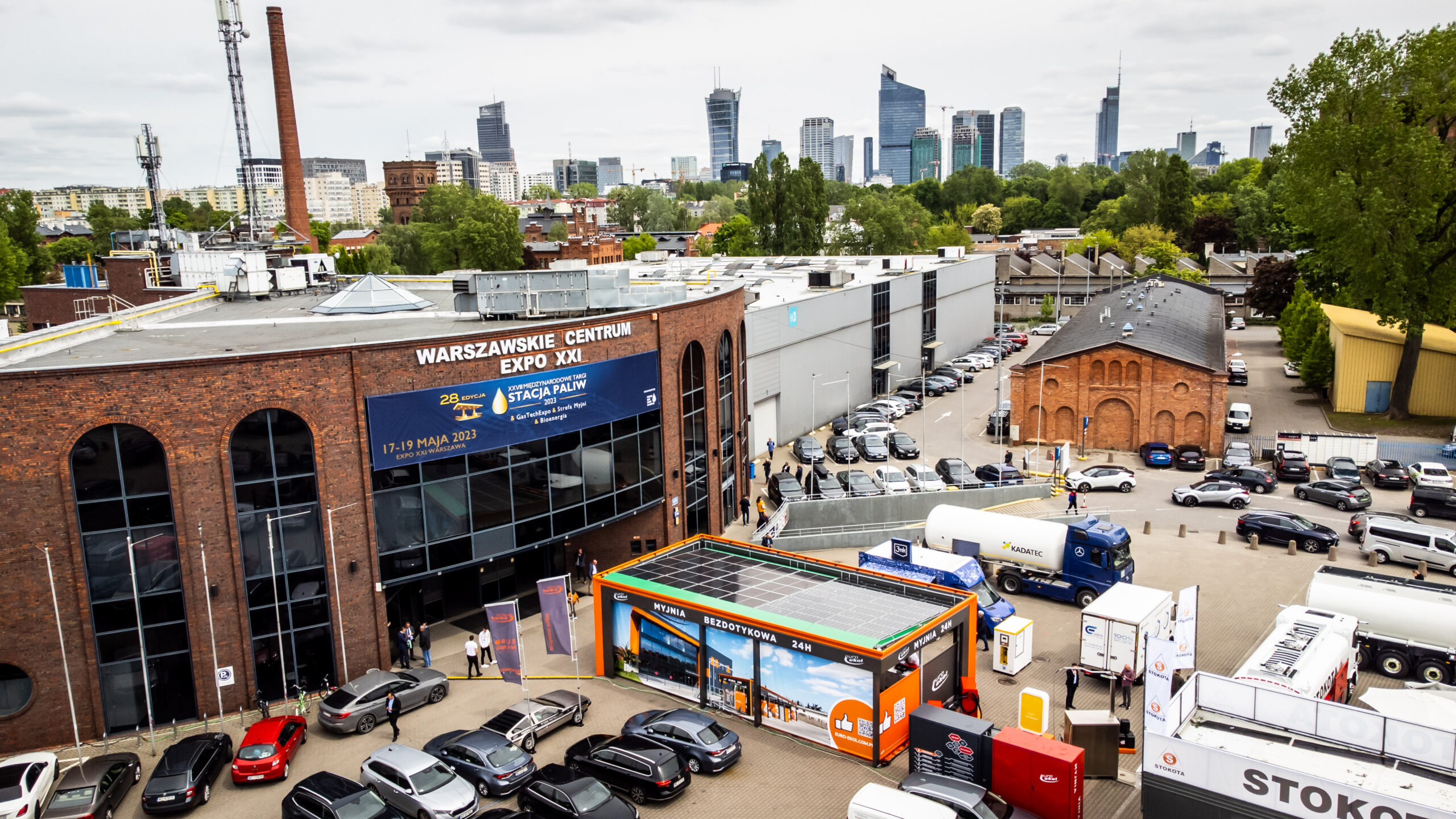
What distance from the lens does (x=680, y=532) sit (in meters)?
33.1

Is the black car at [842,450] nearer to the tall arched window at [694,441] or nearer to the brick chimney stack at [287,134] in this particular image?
the tall arched window at [694,441]

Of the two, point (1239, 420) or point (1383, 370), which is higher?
point (1383, 370)

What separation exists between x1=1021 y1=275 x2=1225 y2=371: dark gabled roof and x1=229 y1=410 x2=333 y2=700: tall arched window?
3793 cm

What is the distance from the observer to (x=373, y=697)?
901 inches

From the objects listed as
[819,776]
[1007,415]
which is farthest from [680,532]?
[1007,415]

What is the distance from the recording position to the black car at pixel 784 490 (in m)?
40.1

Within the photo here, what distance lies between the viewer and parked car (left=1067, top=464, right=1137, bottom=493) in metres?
42.1

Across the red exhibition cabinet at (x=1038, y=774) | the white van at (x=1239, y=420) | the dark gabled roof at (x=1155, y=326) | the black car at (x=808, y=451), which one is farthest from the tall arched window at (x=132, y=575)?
the white van at (x=1239, y=420)

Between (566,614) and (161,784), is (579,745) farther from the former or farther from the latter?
(161,784)

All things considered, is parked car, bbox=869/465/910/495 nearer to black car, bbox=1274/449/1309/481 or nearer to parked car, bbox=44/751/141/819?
black car, bbox=1274/449/1309/481

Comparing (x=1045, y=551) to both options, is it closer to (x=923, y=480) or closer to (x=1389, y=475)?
(x=923, y=480)

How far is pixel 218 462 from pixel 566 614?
9047mm

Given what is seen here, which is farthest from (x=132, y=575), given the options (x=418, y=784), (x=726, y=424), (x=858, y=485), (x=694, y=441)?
(x=858, y=485)

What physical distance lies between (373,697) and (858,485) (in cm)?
2313
